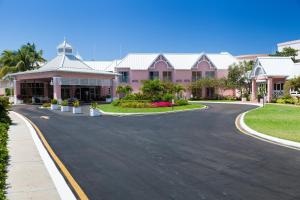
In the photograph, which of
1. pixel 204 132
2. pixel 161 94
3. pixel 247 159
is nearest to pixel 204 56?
pixel 161 94

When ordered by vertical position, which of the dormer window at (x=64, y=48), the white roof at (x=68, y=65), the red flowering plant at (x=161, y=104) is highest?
the dormer window at (x=64, y=48)

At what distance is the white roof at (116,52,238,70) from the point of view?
59331 millimetres

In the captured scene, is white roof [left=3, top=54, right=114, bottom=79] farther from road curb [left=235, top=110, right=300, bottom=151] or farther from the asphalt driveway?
the asphalt driveway

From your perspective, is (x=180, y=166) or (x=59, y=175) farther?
(x=180, y=166)

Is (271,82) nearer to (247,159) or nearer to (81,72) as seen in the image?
(81,72)

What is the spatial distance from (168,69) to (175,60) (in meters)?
3.75

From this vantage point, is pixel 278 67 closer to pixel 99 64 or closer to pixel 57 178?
pixel 99 64

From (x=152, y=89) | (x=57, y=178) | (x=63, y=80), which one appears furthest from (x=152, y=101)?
(x=57, y=178)

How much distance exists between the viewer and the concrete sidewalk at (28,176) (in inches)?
266

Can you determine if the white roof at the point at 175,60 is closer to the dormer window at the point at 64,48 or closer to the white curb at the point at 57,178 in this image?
the dormer window at the point at 64,48

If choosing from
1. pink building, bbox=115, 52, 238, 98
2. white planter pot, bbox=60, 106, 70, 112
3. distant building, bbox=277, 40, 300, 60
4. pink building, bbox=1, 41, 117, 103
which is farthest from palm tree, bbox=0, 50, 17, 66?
distant building, bbox=277, 40, 300, 60

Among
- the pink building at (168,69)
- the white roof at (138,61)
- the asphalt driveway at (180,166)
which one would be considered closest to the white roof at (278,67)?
the pink building at (168,69)

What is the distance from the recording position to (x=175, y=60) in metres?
62.6

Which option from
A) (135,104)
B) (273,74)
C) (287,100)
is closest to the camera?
(135,104)
